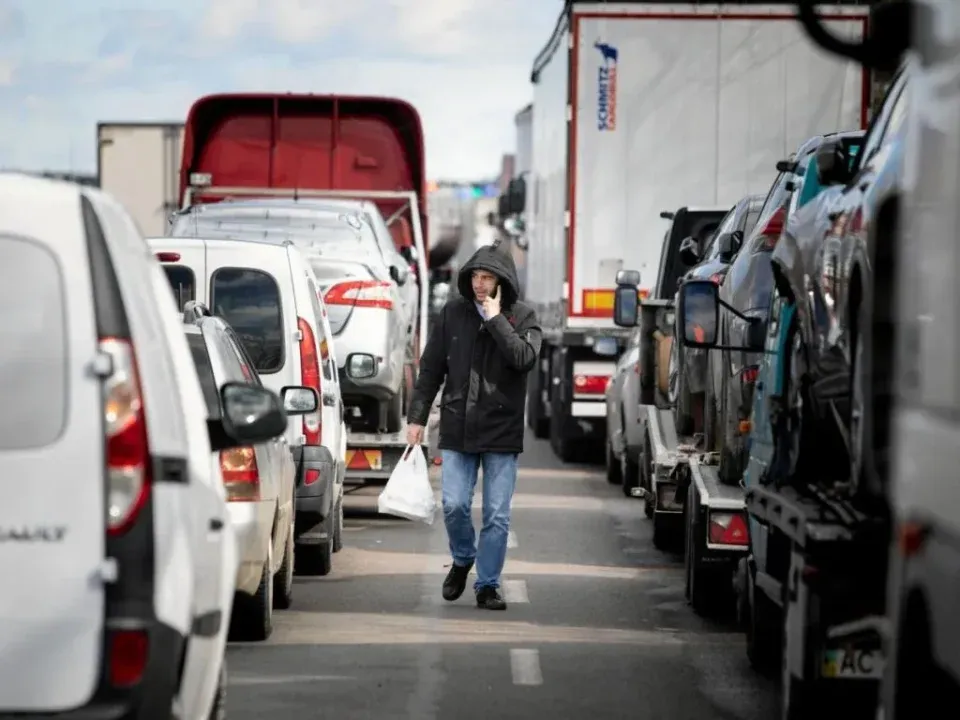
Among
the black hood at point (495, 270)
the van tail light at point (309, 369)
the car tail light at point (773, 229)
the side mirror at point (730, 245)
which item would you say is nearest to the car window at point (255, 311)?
the van tail light at point (309, 369)

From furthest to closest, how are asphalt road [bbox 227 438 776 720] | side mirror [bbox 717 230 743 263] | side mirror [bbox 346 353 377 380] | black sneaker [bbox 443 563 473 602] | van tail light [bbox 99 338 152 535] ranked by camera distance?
side mirror [bbox 346 353 377 380] → side mirror [bbox 717 230 743 263] → black sneaker [bbox 443 563 473 602] → asphalt road [bbox 227 438 776 720] → van tail light [bbox 99 338 152 535]

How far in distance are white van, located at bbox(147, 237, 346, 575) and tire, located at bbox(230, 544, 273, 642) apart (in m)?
Result: 1.86

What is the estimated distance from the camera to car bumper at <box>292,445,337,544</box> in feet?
40.5

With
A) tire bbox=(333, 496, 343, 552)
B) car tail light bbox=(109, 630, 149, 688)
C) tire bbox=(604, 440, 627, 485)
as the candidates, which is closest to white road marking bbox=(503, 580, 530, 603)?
tire bbox=(333, 496, 343, 552)

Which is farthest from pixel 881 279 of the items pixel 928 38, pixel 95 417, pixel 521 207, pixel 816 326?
pixel 521 207

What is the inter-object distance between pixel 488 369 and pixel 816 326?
422 cm

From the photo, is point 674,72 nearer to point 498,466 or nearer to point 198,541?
point 498,466

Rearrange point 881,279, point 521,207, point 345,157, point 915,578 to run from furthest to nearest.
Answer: point 521,207, point 345,157, point 881,279, point 915,578

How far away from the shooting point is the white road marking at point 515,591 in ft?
40.1

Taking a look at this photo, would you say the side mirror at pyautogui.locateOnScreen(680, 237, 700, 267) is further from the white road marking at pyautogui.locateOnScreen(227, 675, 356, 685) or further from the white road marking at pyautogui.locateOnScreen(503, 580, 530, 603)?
the white road marking at pyautogui.locateOnScreen(227, 675, 356, 685)

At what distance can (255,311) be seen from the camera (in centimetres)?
1271

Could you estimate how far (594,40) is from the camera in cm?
2134

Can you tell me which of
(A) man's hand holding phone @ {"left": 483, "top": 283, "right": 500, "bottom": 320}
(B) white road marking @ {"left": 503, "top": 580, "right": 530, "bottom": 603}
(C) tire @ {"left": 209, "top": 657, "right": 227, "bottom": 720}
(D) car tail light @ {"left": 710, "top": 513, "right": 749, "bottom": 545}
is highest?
(A) man's hand holding phone @ {"left": 483, "top": 283, "right": 500, "bottom": 320}

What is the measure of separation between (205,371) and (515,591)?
364 cm
